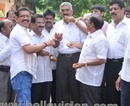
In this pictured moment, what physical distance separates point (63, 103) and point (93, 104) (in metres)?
→ 0.85

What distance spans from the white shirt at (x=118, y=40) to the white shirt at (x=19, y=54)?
46.5 inches

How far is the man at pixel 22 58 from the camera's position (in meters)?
3.84

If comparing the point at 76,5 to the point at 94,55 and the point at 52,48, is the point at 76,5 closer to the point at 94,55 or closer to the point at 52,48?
the point at 52,48

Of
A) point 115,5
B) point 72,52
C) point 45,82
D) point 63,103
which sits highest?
point 115,5

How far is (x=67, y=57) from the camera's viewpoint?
14.6 feet

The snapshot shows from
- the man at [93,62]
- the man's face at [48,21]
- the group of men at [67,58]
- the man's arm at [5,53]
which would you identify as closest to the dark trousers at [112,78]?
the group of men at [67,58]

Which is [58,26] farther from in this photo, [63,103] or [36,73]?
[63,103]

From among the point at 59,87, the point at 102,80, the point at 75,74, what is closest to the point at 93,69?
the point at 102,80

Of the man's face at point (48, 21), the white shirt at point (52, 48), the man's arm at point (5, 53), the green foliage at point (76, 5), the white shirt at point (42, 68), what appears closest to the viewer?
the man's arm at point (5, 53)

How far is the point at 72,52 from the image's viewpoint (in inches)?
175

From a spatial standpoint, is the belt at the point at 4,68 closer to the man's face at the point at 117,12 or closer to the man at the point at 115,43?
the man at the point at 115,43

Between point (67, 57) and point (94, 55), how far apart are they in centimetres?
71

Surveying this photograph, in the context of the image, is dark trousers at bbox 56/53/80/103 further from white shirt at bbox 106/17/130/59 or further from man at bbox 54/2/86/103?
white shirt at bbox 106/17/130/59

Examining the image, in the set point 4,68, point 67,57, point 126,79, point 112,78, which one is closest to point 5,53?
point 4,68
